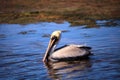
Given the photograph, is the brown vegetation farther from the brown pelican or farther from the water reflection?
the water reflection

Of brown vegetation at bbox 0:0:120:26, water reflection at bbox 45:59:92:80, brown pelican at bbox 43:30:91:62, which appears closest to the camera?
water reflection at bbox 45:59:92:80

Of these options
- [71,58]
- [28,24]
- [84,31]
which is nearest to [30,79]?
[71,58]

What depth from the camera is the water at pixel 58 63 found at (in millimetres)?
9494

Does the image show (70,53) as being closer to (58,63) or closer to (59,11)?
(58,63)

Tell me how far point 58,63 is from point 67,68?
2.50 feet

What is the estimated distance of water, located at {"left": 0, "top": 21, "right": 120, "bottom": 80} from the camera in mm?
9494

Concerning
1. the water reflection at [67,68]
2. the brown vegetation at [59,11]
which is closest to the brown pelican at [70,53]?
the water reflection at [67,68]

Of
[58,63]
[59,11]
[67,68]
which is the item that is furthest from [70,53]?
[59,11]

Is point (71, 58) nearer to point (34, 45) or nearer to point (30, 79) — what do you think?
point (30, 79)

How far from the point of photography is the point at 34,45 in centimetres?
1384

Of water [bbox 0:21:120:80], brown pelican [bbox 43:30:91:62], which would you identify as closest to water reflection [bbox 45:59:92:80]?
water [bbox 0:21:120:80]

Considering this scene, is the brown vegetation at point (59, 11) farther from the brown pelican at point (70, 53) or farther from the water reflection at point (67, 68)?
the water reflection at point (67, 68)

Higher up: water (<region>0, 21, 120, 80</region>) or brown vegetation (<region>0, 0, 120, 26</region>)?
water (<region>0, 21, 120, 80</region>)

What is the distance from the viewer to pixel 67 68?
400 inches
